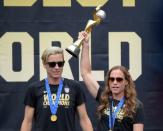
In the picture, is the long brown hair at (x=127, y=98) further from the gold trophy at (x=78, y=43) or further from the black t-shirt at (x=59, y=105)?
the gold trophy at (x=78, y=43)

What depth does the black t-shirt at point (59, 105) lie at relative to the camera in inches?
156

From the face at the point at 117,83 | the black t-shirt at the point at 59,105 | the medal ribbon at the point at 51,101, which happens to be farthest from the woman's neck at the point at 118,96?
the medal ribbon at the point at 51,101

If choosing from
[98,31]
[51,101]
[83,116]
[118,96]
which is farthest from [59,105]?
[98,31]

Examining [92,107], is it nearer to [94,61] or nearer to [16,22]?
[94,61]

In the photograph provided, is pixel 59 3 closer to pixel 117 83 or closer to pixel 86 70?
pixel 86 70

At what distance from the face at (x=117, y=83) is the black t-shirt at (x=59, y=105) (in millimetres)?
293

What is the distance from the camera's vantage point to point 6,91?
5234mm

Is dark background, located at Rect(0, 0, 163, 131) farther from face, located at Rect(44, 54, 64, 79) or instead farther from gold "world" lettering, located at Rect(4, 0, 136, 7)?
face, located at Rect(44, 54, 64, 79)

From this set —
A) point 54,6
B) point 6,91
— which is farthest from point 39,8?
point 6,91

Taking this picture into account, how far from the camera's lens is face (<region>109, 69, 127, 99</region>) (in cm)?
391

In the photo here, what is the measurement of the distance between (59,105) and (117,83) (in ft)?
1.55

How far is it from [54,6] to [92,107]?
1.09 m

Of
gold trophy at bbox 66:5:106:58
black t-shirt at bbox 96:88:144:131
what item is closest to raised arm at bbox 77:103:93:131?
black t-shirt at bbox 96:88:144:131

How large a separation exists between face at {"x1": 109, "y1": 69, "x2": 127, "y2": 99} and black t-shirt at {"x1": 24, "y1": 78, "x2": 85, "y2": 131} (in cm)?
29
